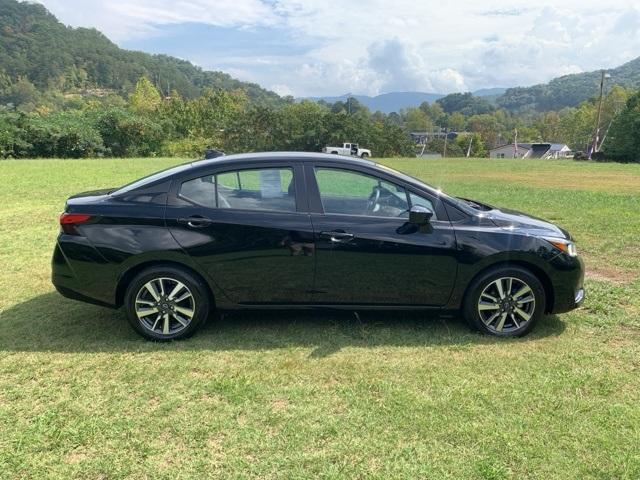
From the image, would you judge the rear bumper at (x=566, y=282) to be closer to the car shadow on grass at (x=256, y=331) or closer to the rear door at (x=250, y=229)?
the car shadow on grass at (x=256, y=331)

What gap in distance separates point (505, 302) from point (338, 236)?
1.56 meters

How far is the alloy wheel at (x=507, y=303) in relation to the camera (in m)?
4.35

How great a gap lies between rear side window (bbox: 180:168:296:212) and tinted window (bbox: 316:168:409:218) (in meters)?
0.29

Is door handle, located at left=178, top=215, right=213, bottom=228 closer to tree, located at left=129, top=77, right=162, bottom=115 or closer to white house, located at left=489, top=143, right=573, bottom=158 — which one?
tree, located at left=129, top=77, right=162, bottom=115

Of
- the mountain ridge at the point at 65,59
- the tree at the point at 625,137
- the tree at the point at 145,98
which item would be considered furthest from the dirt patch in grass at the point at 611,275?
the mountain ridge at the point at 65,59

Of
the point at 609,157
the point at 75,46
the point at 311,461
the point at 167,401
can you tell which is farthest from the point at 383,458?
the point at 75,46

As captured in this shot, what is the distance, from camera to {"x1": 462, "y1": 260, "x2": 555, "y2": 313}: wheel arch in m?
4.33

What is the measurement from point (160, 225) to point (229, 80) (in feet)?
661

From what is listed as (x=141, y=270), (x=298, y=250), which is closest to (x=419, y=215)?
(x=298, y=250)

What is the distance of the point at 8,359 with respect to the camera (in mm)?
3947

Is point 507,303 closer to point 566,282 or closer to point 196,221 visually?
point 566,282

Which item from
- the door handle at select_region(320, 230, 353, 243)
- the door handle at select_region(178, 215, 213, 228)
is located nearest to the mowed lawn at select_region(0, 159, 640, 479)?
the door handle at select_region(320, 230, 353, 243)

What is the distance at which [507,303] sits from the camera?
14.3 feet

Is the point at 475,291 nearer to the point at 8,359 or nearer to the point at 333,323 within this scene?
the point at 333,323
